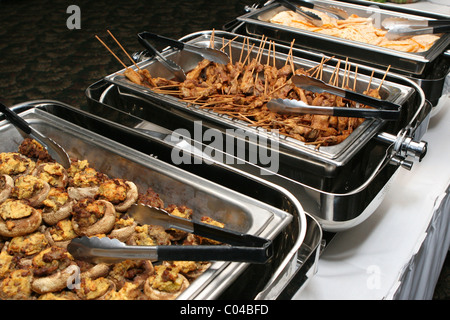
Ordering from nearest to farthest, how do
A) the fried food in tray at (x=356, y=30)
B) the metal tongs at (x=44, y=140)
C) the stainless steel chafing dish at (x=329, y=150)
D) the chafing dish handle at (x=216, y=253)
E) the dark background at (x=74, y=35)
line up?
the chafing dish handle at (x=216, y=253), the stainless steel chafing dish at (x=329, y=150), the metal tongs at (x=44, y=140), the fried food in tray at (x=356, y=30), the dark background at (x=74, y=35)

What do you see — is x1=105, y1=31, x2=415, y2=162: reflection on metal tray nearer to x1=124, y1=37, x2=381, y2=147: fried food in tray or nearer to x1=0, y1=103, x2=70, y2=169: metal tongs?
x1=124, y1=37, x2=381, y2=147: fried food in tray

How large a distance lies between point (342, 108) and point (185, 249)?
2.51ft

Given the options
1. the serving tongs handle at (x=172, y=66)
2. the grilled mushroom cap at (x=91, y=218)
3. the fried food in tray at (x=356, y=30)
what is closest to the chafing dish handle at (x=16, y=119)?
the grilled mushroom cap at (x=91, y=218)

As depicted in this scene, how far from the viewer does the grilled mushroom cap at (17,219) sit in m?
1.05

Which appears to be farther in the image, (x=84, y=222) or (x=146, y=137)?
(x=146, y=137)

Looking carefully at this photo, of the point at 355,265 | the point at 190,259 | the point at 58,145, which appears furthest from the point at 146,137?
the point at 355,265

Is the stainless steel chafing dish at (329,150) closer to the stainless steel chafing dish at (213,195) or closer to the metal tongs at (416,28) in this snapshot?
the stainless steel chafing dish at (213,195)

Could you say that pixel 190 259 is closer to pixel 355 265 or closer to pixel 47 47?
pixel 355 265

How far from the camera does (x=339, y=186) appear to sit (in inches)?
50.9

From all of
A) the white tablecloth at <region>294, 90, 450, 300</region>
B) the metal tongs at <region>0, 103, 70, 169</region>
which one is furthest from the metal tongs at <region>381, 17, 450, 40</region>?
the metal tongs at <region>0, 103, 70, 169</region>

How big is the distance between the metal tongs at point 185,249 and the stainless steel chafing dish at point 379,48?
124 cm

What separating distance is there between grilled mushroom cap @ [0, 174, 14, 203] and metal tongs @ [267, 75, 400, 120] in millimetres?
833
